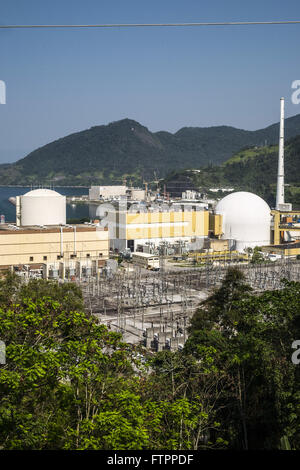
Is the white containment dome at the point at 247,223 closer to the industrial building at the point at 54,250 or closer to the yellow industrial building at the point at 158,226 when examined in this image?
the yellow industrial building at the point at 158,226

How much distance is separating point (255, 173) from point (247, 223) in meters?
28.2

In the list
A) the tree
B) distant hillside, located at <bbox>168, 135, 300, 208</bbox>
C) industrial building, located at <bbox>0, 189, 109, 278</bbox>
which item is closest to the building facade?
industrial building, located at <bbox>0, 189, 109, 278</bbox>

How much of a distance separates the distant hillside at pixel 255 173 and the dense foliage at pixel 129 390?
35.8m

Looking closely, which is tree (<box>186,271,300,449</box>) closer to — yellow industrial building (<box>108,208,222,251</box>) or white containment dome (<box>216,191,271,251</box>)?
yellow industrial building (<box>108,208,222,251</box>)

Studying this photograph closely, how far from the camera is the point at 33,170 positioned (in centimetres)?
7288

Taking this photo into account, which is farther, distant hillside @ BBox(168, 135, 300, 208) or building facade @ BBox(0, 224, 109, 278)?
distant hillside @ BBox(168, 135, 300, 208)

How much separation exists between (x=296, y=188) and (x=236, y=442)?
3584 centimetres

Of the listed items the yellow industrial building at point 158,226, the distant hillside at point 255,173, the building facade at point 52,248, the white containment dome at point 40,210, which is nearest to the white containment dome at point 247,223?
the yellow industrial building at point 158,226

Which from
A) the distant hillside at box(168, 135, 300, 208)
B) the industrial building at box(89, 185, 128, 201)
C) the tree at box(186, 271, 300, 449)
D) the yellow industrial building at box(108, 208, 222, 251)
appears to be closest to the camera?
the tree at box(186, 271, 300, 449)

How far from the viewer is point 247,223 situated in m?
17.8

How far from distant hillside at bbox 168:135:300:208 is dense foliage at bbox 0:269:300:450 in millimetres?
35772

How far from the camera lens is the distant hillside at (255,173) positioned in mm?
41609

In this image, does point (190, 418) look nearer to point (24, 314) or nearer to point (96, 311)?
point (24, 314)

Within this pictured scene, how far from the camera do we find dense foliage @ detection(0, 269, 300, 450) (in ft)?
8.73
